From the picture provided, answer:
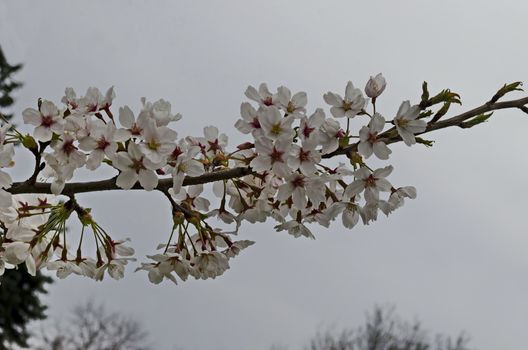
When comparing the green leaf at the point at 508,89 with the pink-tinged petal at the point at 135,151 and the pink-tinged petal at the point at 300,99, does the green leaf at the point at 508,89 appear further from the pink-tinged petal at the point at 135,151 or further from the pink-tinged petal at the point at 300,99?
the pink-tinged petal at the point at 135,151

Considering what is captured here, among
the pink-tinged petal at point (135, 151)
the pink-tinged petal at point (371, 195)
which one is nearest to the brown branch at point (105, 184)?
the pink-tinged petal at point (135, 151)

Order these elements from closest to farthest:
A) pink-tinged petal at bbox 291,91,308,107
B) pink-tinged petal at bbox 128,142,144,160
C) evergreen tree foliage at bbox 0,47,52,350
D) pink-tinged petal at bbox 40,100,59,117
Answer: pink-tinged petal at bbox 128,142,144,160
pink-tinged petal at bbox 40,100,59,117
pink-tinged petal at bbox 291,91,308,107
evergreen tree foliage at bbox 0,47,52,350

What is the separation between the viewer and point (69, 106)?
1819mm

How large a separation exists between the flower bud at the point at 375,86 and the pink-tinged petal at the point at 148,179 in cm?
65

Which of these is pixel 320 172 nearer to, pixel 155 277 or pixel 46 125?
pixel 155 277

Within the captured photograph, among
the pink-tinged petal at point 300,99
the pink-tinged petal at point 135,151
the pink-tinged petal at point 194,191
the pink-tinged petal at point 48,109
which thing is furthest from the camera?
the pink-tinged petal at point 194,191

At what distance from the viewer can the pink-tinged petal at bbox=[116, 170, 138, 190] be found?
1648mm

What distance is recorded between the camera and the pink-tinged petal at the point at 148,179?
1.65 metres

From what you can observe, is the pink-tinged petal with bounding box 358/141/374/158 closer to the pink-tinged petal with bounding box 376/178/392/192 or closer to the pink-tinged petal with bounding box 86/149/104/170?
the pink-tinged petal with bounding box 376/178/392/192

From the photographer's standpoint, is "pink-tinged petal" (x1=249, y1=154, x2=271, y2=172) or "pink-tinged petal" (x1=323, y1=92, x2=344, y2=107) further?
"pink-tinged petal" (x1=323, y1=92, x2=344, y2=107)

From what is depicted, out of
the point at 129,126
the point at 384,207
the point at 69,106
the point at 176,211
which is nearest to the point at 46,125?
Answer: the point at 69,106

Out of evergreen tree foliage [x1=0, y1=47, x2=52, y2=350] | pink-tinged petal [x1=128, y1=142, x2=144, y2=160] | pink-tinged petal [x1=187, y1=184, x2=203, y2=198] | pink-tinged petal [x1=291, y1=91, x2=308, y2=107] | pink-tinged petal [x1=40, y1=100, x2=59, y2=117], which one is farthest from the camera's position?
evergreen tree foliage [x1=0, y1=47, x2=52, y2=350]

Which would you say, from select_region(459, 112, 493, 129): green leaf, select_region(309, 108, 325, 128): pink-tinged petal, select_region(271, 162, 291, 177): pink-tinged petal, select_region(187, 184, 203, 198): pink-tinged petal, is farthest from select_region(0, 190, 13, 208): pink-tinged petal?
select_region(459, 112, 493, 129): green leaf

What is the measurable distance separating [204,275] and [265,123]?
1.81 ft
